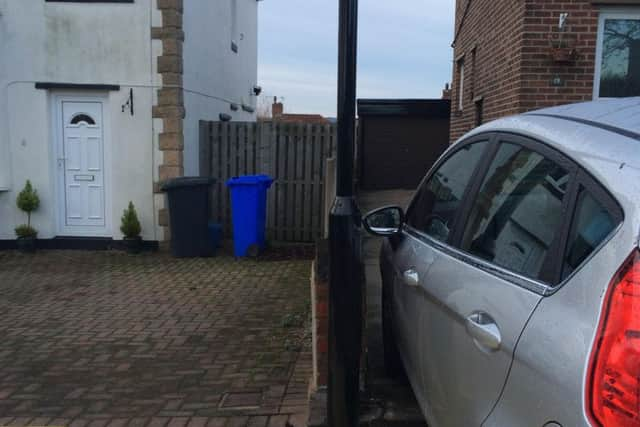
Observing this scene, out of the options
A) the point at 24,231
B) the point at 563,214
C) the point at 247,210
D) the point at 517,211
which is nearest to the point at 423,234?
the point at 517,211

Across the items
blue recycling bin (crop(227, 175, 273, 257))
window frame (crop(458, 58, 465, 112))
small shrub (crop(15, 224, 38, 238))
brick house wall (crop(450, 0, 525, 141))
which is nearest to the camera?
brick house wall (crop(450, 0, 525, 141))

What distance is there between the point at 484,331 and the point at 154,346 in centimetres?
395

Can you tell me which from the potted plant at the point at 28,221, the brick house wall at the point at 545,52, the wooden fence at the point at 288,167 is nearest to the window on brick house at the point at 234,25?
the wooden fence at the point at 288,167

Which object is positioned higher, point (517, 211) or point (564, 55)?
point (564, 55)

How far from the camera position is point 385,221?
3.29 meters

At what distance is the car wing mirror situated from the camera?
321 centimetres

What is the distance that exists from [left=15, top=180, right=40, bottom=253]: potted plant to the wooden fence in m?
2.73

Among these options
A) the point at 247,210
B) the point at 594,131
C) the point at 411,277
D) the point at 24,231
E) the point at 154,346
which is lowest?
the point at 154,346

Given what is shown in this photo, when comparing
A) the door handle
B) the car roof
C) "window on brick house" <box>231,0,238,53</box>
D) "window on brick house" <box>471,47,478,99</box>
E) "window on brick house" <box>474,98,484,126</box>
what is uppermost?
"window on brick house" <box>231,0,238,53</box>

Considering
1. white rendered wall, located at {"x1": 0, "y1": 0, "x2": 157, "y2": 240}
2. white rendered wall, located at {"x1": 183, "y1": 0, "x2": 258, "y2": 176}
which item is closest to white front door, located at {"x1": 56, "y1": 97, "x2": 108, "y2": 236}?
white rendered wall, located at {"x1": 0, "y1": 0, "x2": 157, "y2": 240}

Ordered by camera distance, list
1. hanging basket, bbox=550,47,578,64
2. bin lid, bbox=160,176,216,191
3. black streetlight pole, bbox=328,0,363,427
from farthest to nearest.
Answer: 1. bin lid, bbox=160,176,216,191
2. hanging basket, bbox=550,47,578,64
3. black streetlight pole, bbox=328,0,363,427

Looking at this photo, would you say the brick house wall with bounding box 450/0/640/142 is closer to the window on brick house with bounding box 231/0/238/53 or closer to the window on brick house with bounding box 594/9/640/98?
the window on brick house with bounding box 594/9/640/98

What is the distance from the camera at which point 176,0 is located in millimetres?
9102

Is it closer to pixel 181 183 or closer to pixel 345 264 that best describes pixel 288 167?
pixel 181 183
